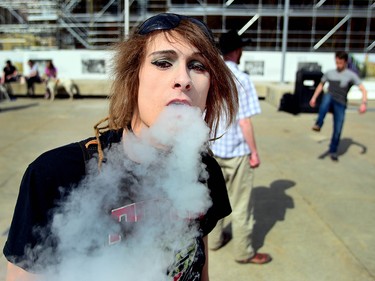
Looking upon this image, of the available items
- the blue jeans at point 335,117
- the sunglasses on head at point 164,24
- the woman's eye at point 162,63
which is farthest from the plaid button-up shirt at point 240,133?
the blue jeans at point 335,117

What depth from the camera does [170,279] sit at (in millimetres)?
1265

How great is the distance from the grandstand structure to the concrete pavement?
1186 centimetres

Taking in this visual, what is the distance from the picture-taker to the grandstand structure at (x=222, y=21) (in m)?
20.9

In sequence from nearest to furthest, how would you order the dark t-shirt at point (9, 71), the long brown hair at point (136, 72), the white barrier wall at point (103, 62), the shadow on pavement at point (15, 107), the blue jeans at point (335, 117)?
the long brown hair at point (136, 72) < the blue jeans at point (335, 117) < the shadow on pavement at point (15, 107) < the dark t-shirt at point (9, 71) < the white barrier wall at point (103, 62)

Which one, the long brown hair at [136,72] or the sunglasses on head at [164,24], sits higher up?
the sunglasses on head at [164,24]

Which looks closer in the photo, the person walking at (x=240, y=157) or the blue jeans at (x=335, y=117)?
the person walking at (x=240, y=157)

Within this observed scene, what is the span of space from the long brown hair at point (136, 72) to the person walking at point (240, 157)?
6.23 ft

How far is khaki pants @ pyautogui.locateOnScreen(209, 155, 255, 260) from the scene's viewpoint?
3.51 meters

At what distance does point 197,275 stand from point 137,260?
38cm

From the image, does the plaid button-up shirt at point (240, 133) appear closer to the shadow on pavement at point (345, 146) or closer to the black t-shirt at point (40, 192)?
the black t-shirt at point (40, 192)

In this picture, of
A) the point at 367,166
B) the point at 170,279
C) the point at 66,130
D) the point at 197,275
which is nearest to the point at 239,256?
the point at 197,275

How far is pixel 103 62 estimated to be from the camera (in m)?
17.1

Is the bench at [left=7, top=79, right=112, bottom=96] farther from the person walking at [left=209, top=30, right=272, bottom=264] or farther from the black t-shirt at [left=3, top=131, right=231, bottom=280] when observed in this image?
the black t-shirt at [left=3, top=131, right=231, bottom=280]

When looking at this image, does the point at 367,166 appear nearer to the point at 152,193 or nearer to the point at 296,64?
the point at 152,193
